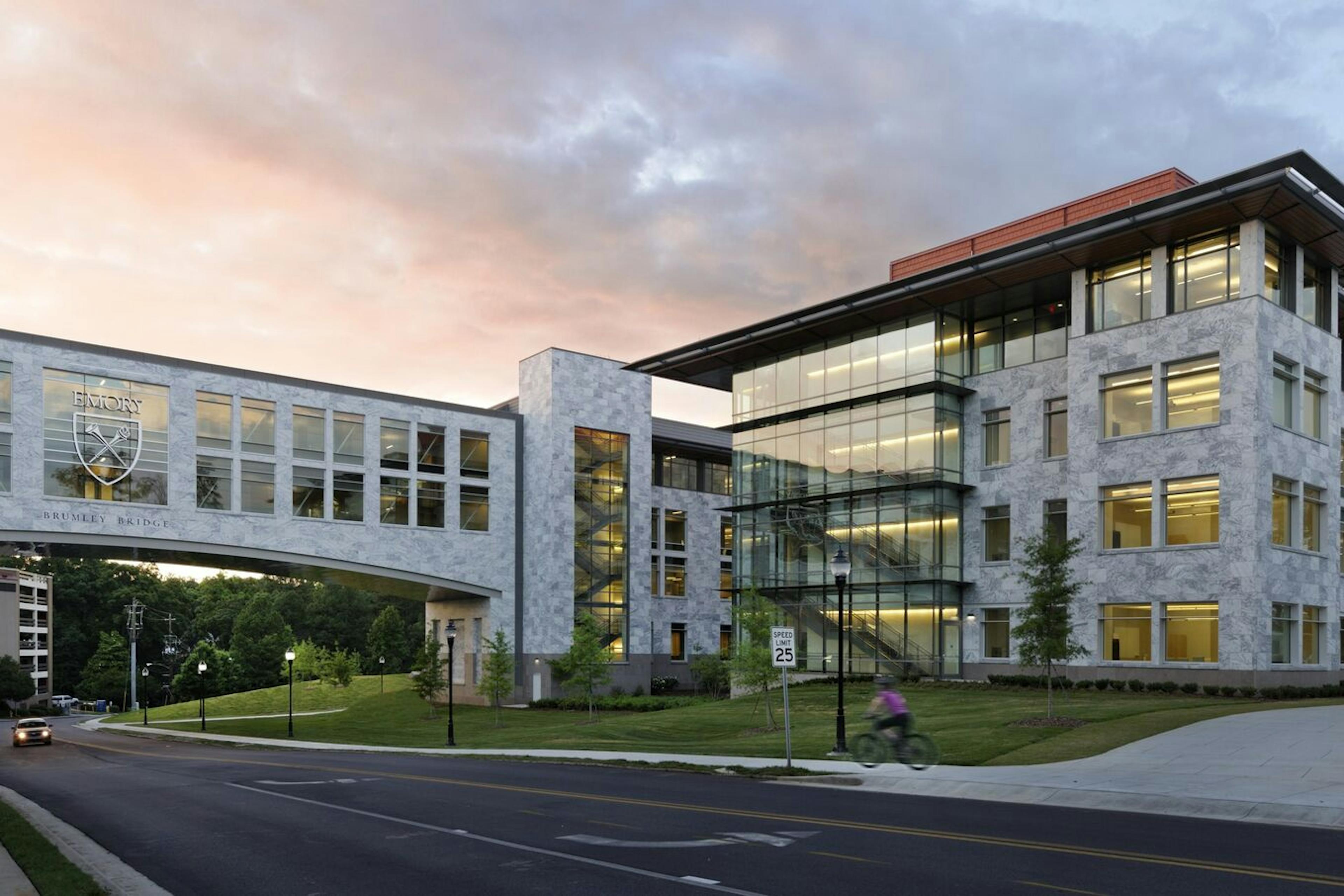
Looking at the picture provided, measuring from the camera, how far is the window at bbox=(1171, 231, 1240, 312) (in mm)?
38094

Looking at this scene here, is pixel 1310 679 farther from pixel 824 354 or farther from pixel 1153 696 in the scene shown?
pixel 824 354

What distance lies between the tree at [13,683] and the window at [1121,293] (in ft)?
379

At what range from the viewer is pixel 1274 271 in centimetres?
3869

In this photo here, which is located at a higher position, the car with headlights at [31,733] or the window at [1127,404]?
the window at [1127,404]

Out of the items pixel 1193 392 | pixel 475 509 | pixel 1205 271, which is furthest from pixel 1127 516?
pixel 475 509

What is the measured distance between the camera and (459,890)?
37.6ft

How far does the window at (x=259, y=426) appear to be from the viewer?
55594mm

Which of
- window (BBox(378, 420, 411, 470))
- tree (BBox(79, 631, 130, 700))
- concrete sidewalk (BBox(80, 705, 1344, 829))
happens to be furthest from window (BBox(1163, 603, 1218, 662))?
tree (BBox(79, 631, 130, 700))

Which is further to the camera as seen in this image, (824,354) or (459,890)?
(824,354)

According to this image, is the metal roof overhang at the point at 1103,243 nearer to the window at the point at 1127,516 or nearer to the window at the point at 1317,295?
the window at the point at 1317,295

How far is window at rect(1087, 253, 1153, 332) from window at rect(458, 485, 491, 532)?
36244mm

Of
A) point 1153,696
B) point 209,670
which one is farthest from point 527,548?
point 209,670

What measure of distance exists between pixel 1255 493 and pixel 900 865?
30436 mm

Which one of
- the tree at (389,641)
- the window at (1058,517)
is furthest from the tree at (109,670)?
the window at (1058,517)
